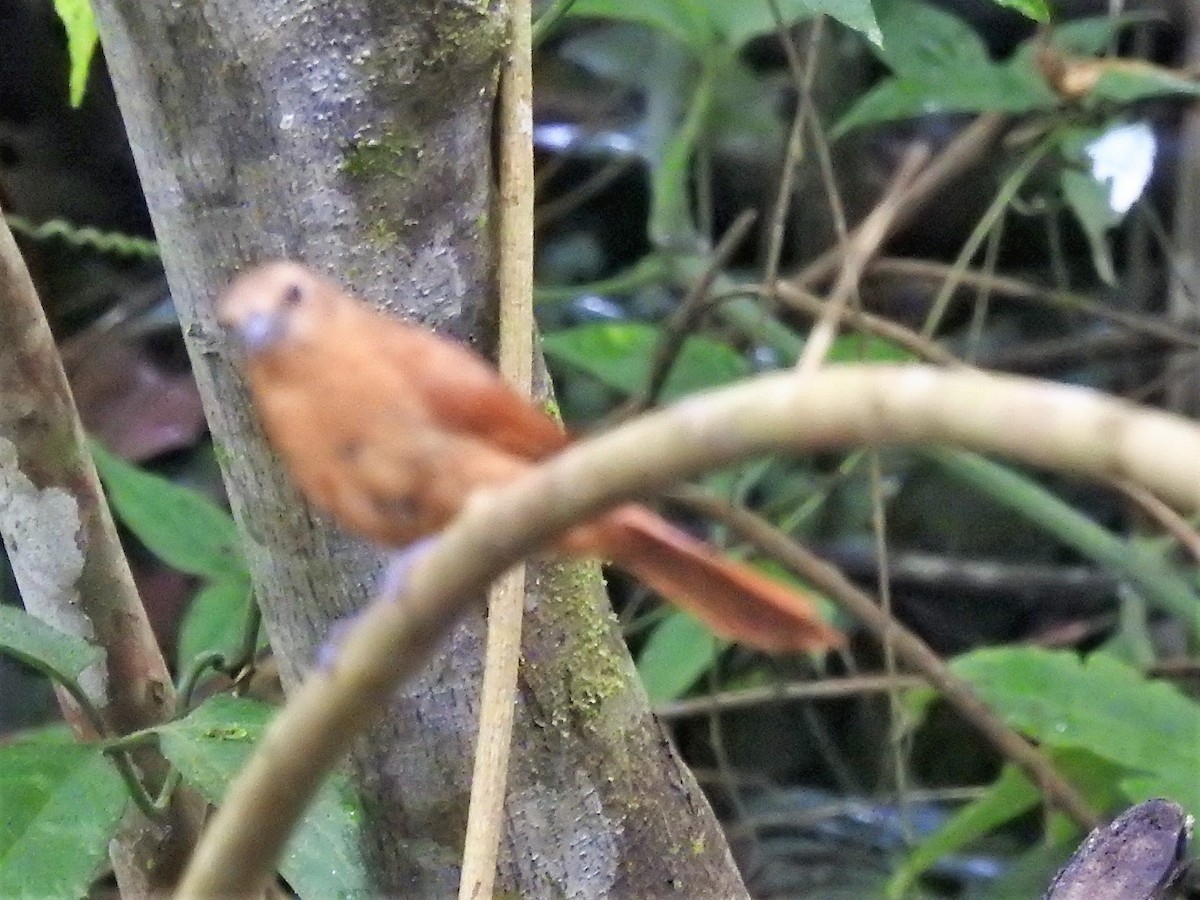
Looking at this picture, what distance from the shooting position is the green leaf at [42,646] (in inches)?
34.8

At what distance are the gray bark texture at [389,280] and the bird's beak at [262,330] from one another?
0.76 ft

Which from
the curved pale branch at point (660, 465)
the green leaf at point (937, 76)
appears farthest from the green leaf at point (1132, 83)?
the curved pale branch at point (660, 465)

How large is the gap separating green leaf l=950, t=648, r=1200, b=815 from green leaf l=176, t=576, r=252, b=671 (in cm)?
68

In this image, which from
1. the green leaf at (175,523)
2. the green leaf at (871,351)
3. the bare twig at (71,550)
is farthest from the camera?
the green leaf at (871,351)

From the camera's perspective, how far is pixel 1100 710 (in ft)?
4.41

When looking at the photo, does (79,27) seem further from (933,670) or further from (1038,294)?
(1038,294)

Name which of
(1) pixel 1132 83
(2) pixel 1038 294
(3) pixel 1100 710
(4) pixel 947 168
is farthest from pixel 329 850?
(4) pixel 947 168

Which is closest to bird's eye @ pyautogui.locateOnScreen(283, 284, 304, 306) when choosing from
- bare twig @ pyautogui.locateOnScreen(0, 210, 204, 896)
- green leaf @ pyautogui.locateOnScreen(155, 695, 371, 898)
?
green leaf @ pyautogui.locateOnScreen(155, 695, 371, 898)

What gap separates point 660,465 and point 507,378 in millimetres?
466

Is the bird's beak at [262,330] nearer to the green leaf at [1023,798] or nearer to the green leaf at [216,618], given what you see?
the green leaf at [216,618]

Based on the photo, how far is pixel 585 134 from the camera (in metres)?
2.44

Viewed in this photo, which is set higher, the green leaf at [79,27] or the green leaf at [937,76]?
the green leaf at [79,27]

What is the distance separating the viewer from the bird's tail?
51cm

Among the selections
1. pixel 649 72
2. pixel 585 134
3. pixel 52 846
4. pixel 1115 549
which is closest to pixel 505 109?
pixel 52 846
